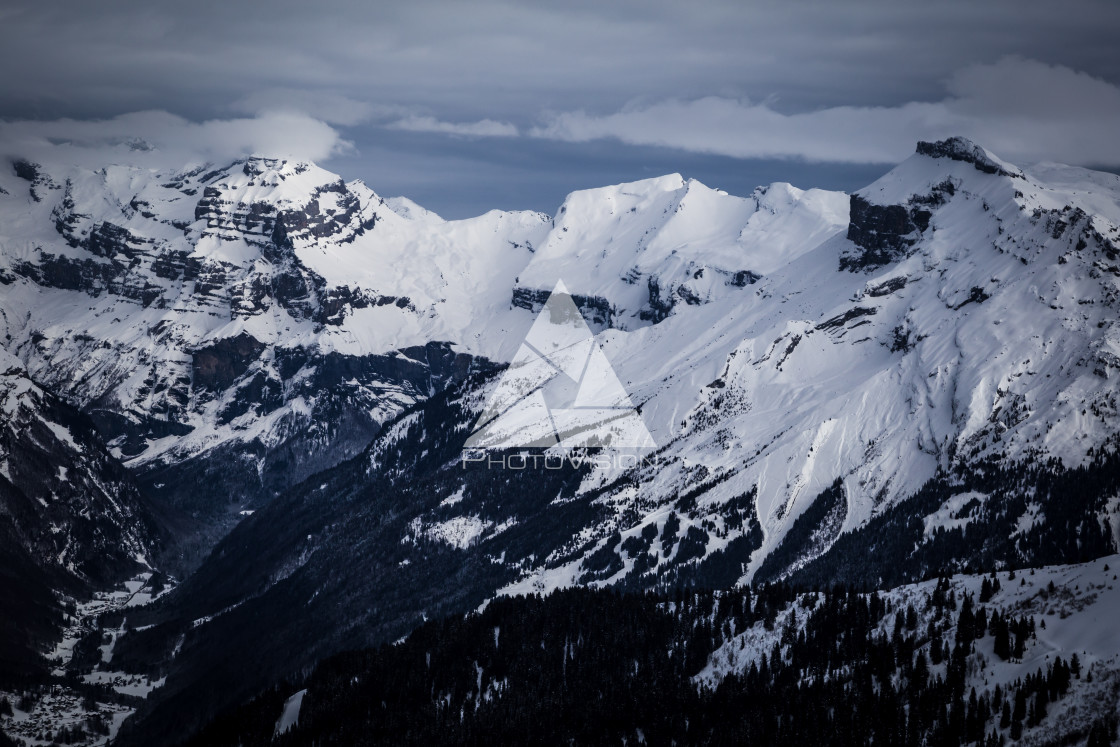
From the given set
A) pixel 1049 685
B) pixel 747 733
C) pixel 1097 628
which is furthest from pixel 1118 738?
pixel 747 733

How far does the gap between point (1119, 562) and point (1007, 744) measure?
42978 millimetres

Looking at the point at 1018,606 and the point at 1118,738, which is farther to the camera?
the point at 1018,606

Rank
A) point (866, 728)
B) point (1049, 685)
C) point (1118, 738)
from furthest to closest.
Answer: point (866, 728) < point (1049, 685) < point (1118, 738)

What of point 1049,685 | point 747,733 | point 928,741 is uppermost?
point 1049,685

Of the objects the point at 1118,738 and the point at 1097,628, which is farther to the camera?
the point at 1097,628

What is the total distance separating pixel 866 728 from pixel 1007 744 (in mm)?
21940

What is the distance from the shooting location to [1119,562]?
198750 mm

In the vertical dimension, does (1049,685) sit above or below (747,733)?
above

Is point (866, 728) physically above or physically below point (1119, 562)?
below

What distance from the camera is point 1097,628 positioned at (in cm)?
18450

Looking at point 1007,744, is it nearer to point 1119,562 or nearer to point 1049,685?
point 1049,685

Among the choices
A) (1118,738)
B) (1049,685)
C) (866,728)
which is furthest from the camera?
(866,728)

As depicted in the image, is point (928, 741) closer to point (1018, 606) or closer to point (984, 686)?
point (984, 686)

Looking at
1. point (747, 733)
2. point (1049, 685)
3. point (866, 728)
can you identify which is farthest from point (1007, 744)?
point (747, 733)
